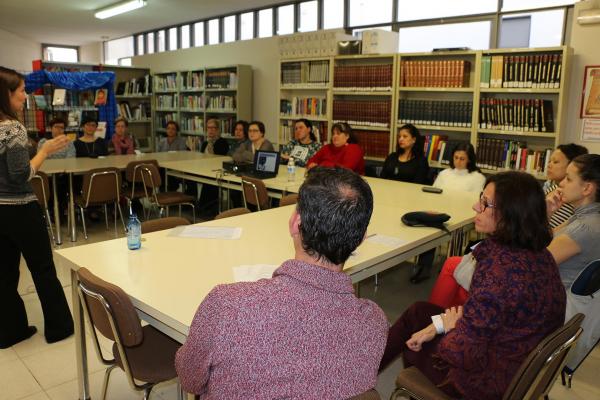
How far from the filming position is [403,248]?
2549 mm

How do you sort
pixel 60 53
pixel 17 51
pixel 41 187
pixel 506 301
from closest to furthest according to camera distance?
pixel 506 301, pixel 41 187, pixel 17 51, pixel 60 53

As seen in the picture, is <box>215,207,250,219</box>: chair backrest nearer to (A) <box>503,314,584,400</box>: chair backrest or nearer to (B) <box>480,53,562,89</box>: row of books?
(A) <box>503,314,584,400</box>: chair backrest

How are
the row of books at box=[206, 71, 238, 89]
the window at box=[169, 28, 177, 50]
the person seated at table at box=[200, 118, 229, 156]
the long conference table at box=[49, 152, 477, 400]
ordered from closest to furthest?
the long conference table at box=[49, 152, 477, 400] < the person seated at table at box=[200, 118, 229, 156] < the row of books at box=[206, 71, 238, 89] < the window at box=[169, 28, 177, 50]

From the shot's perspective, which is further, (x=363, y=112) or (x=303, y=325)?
(x=363, y=112)

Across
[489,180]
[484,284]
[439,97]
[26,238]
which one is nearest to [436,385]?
[484,284]

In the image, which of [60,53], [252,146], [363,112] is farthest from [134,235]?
[60,53]

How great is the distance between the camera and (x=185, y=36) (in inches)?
399

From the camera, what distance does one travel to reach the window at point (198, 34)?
31.8ft

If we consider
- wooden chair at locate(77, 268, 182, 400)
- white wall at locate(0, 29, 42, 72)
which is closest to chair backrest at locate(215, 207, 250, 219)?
wooden chair at locate(77, 268, 182, 400)

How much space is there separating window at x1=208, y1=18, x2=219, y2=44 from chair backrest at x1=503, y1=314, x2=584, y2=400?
884 cm

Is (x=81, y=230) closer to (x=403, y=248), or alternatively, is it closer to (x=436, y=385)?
(x=403, y=248)

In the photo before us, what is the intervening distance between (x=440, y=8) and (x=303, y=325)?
607 cm

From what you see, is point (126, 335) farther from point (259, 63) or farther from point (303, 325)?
point (259, 63)

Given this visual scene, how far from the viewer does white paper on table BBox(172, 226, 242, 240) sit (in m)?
2.62
